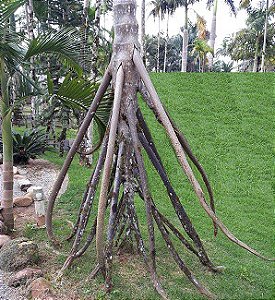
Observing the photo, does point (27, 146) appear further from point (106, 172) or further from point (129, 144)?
point (106, 172)

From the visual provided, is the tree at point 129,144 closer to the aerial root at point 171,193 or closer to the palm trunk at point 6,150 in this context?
the aerial root at point 171,193

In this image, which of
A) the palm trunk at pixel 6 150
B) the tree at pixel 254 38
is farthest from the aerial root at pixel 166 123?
the tree at pixel 254 38

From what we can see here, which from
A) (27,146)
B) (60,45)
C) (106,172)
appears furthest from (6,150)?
(27,146)

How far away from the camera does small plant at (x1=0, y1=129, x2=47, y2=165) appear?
8336mm

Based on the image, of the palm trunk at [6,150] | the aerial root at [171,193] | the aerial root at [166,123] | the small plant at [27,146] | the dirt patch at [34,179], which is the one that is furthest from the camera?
the small plant at [27,146]

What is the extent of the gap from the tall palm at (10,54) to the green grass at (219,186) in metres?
0.66

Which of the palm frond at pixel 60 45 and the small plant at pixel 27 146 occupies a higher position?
the palm frond at pixel 60 45

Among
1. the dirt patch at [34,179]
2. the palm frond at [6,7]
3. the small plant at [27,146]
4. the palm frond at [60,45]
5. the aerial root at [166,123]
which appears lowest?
the dirt patch at [34,179]

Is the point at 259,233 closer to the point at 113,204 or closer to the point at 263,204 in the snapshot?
the point at 263,204

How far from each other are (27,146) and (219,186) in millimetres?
4536

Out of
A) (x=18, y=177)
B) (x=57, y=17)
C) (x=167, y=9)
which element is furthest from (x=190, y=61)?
(x=18, y=177)

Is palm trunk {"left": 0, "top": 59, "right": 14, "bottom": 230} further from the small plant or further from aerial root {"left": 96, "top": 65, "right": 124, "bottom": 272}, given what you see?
the small plant

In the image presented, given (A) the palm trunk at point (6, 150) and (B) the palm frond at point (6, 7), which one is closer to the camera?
(B) the palm frond at point (6, 7)

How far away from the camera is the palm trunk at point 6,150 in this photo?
4031 millimetres
